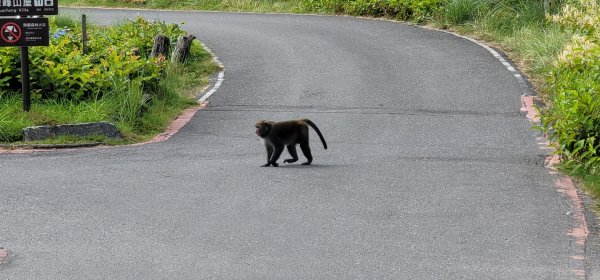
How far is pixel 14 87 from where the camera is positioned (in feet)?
54.9

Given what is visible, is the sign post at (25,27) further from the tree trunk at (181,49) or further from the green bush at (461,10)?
the green bush at (461,10)

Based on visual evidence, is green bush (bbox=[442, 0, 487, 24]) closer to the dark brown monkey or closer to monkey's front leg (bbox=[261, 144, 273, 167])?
the dark brown monkey

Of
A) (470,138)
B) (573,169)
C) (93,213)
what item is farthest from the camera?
(470,138)

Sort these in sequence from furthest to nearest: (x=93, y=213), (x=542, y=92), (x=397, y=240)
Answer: (x=542, y=92) → (x=93, y=213) → (x=397, y=240)

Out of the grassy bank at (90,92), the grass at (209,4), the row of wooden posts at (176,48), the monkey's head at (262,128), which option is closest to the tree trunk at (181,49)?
the row of wooden posts at (176,48)

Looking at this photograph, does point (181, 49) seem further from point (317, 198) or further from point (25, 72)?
point (317, 198)

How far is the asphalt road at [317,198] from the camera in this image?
336 inches

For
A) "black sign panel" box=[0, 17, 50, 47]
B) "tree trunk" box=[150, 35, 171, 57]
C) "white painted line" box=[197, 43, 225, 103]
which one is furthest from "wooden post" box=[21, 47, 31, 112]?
"tree trunk" box=[150, 35, 171, 57]

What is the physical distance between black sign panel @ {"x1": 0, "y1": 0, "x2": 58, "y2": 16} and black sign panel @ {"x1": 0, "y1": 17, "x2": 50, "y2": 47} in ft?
0.33

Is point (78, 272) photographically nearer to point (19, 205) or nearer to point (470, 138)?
point (19, 205)

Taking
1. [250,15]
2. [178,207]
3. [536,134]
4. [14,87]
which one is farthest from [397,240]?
[250,15]

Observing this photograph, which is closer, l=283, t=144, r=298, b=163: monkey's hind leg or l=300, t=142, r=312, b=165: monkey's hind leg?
l=300, t=142, r=312, b=165: monkey's hind leg

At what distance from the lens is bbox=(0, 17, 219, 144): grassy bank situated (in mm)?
15625

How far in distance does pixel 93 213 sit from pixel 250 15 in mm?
24301
